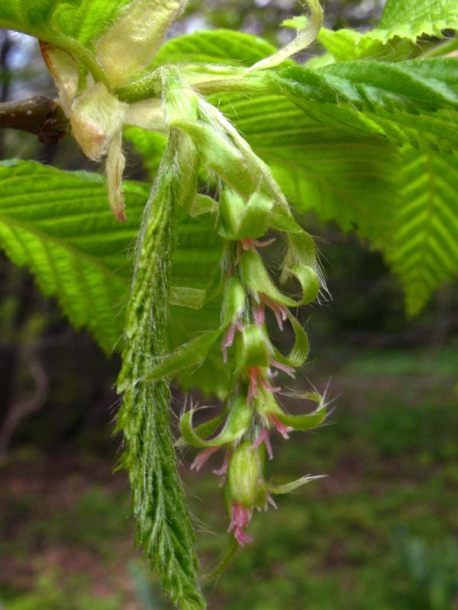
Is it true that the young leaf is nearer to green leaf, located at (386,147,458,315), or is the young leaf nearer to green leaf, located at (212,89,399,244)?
green leaf, located at (212,89,399,244)

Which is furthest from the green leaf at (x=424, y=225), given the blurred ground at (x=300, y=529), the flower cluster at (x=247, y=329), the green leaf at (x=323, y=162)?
the blurred ground at (x=300, y=529)

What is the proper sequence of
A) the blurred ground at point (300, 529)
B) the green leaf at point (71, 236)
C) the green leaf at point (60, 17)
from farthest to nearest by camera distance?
the blurred ground at point (300, 529), the green leaf at point (71, 236), the green leaf at point (60, 17)

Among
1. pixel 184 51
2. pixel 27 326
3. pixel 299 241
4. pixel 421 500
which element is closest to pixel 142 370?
pixel 299 241

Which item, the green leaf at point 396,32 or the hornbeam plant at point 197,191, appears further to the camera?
the green leaf at point 396,32

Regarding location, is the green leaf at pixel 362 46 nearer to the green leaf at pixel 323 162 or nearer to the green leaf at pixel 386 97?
the green leaf at pixel 323 162

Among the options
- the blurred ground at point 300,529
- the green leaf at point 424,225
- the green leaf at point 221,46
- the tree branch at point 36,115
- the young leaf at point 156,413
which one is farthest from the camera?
the blurred ground at point 300,529

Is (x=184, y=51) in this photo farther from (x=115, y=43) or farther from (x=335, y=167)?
(x=115, y=43)
